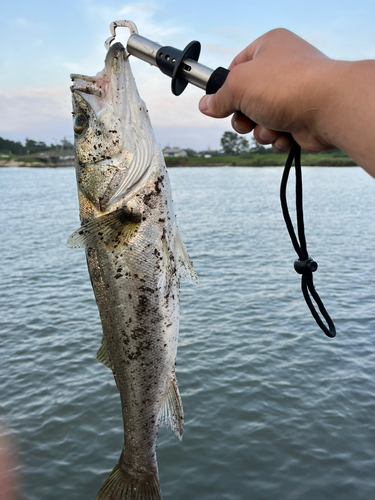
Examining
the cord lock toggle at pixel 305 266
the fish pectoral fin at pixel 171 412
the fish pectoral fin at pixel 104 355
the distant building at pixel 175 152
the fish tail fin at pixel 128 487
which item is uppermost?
the distant building at pixel 175 152

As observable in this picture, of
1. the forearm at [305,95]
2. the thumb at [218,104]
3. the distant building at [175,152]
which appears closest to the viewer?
the forearm at [305,95]

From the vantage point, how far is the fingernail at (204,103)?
2.02m

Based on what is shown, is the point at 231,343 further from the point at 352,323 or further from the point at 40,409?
the point at 40,409

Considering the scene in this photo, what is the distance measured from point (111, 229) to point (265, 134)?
113 centimetres

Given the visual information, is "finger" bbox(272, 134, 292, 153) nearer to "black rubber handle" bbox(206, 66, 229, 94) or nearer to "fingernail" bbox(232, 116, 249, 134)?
"fingernail" bbox(232, 116, 249, 134)

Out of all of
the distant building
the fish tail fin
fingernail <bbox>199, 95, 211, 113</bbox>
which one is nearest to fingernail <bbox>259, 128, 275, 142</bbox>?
fingernail <bbox>199, 95, 211, 113</bbox>

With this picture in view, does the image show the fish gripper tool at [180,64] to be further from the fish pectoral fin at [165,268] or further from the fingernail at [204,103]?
the fish pectoral fin at [165,268]

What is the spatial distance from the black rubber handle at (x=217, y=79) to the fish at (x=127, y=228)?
743 mm

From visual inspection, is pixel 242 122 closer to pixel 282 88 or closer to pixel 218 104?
pixel 218 104

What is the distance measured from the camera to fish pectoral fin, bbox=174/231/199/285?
2.84 metres

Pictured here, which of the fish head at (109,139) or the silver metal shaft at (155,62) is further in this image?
the fish head at (109,139)

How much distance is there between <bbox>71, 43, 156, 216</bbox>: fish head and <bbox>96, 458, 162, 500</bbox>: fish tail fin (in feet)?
5.96

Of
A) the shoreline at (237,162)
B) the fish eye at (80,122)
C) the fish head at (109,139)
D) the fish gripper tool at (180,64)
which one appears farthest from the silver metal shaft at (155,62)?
the shoreline at (237,162)

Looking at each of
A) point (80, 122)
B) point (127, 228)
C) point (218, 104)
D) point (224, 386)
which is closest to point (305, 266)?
point (218, 104)
